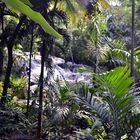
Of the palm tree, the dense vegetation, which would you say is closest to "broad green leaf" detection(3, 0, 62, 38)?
the dense vegetation

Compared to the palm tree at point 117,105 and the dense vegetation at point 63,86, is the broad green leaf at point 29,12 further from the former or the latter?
the palm tree at point 117,105

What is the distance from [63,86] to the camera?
8242 mm

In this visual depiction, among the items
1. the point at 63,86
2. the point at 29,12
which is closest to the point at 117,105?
the point at 29,12

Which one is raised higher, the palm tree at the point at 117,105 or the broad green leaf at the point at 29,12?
the broad green leaf at the point at 29,12

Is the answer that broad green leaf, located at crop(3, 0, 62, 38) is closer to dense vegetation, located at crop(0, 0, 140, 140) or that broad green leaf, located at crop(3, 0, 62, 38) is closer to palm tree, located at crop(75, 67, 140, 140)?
dense vegetation, located at crop(0, 0, 140, 140)

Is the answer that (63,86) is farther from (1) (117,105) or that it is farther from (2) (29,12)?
(2) (29,12)

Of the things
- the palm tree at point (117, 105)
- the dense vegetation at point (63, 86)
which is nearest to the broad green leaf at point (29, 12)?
the dense vegetation at point (63, 86)

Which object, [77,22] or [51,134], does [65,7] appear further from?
[51,134]

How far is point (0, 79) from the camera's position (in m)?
12.4

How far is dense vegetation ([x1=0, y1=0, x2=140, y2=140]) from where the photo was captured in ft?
14.6

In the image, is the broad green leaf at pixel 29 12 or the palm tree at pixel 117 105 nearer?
the broad green leaf at pixel 29 12

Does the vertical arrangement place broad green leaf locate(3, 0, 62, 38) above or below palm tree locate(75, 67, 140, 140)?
above

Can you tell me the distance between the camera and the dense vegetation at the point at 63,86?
445 centimetres

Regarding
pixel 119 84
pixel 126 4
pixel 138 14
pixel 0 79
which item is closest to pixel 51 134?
pixel 119 84
